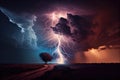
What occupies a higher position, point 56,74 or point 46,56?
point 46,56

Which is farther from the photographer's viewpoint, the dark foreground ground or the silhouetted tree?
the silhouetted tree

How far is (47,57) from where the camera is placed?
5197 inches

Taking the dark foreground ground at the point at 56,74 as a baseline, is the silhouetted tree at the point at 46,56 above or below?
above

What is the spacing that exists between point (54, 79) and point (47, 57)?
308 feet

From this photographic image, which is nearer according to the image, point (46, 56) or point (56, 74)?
point (56, 74)

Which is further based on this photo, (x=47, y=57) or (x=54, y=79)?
(x=47, y=57)

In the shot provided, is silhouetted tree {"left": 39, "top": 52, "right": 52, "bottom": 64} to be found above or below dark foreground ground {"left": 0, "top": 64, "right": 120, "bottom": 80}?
above

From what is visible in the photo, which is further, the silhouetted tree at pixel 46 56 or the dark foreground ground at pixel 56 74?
the silhouetted tree at pixel 46 56

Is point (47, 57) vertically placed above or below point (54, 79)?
above
